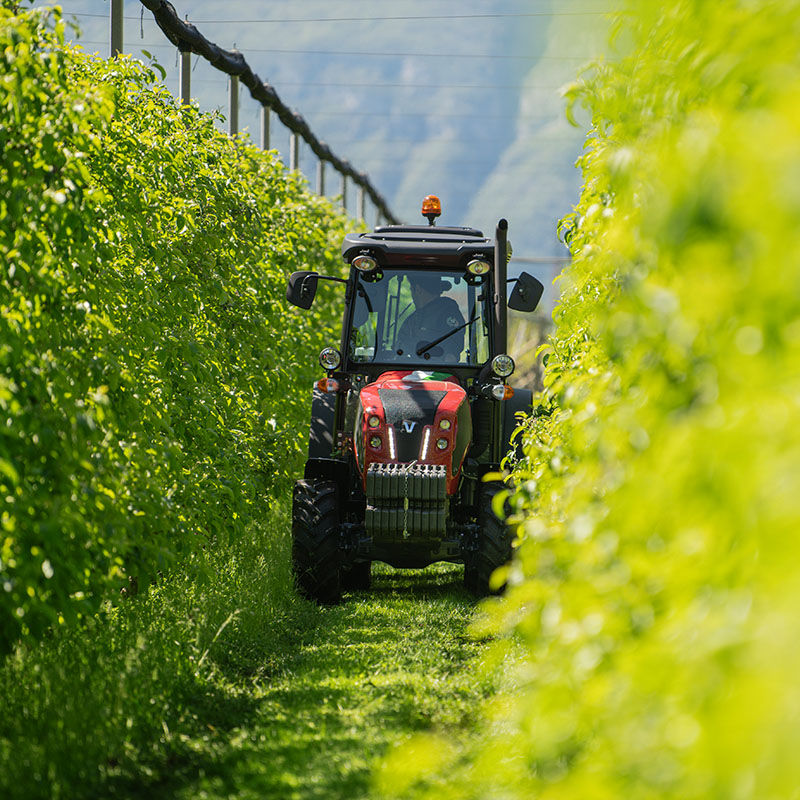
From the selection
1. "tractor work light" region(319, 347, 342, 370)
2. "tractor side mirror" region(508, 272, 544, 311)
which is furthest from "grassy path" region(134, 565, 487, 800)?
"tractor side mirror" region(508, 272, 544, 311)

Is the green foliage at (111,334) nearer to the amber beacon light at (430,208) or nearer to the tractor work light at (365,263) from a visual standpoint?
the tractor work light at (365,263)

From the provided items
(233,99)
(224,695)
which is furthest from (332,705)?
(233,99)

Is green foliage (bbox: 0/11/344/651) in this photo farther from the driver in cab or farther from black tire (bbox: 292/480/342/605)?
the driver in cab

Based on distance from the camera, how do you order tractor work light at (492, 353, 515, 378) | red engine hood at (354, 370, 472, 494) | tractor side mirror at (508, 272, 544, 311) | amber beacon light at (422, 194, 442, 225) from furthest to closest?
amber beacon light at (422, 194, 442, 225) → tractor side mirror at (508, 272, 544, 311) → tractor work light at (492, 353, 515, 378) → red engine hood at (354, 370, 472, 494)

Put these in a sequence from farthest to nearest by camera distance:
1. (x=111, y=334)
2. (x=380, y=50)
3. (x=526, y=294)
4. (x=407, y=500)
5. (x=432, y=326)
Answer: (x=380, y=50) < (x=432, y=326) < (x=526, y=294) < (x=407, y=500) < (x=111, y=334)

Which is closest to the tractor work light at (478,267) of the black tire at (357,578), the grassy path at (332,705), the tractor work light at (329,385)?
the tractor work light at (329,385)

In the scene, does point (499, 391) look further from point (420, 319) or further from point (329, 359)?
point (329, 359)

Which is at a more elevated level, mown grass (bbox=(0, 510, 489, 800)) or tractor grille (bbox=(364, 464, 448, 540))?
tractor grille (bbox=(364, 464, 448, 540))

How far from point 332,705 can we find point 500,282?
10.8 feet

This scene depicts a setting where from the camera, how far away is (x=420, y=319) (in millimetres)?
8031

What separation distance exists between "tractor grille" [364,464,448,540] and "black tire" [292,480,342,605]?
0.95 feet

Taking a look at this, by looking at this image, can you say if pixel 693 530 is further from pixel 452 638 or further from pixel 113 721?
pixel 452 638

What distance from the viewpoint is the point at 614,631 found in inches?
94.0

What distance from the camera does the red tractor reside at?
7.11 meters
